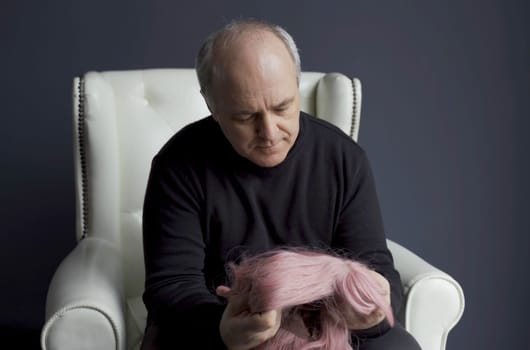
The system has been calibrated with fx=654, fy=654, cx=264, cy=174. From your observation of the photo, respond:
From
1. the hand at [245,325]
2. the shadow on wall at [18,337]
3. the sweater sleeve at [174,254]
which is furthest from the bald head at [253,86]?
the shadow on wall at [18,337]

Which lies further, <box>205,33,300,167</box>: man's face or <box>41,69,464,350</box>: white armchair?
<box>41,69,464,350</box>: white armchair

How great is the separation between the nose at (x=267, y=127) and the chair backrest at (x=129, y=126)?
0.52 meters

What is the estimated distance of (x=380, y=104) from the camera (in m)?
1.81

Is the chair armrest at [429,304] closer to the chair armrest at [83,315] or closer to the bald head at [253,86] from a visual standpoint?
the bald head at [253,86]

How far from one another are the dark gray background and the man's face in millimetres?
744

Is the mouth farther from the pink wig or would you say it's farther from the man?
the pink wig

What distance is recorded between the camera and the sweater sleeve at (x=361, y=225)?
46.3 inches

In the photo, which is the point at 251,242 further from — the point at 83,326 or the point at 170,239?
the point at 83,326

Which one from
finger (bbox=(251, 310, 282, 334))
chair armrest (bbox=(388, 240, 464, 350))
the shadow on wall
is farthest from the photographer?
the shadow on wall

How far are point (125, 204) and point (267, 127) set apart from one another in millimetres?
600

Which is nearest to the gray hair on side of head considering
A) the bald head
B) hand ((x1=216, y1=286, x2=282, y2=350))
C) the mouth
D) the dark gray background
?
the bald head

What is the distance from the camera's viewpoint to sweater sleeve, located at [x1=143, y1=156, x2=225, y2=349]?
1.06 metres

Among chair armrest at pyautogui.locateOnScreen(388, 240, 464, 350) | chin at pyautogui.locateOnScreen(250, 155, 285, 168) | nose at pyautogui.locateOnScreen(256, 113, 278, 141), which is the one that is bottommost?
chair armrest at pyautogui.locateOnScreen(388, 240, 464, 350)

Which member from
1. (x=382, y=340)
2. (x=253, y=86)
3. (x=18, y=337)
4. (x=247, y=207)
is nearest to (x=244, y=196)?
(x=247, y=207)
